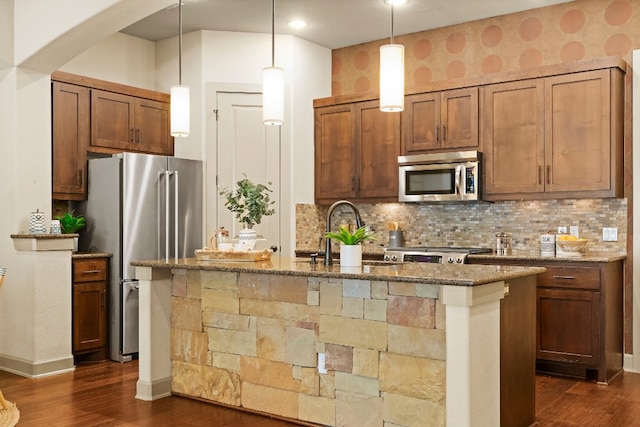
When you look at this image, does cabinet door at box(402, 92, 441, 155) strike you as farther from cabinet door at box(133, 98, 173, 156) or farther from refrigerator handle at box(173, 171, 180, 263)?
cabinet door at box(133, 98, 173, 156)

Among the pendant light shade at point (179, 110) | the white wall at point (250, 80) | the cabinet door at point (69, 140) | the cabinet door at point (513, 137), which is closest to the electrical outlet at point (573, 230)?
the cabinet door at point (513, 137)

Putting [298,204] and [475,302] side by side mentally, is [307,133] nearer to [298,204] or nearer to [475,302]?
[298,204]

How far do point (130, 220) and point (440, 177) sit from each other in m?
2.72

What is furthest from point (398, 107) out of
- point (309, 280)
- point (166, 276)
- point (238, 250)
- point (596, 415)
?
point (596, 415)

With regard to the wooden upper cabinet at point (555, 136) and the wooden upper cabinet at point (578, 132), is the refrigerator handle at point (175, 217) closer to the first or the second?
the wooden upper cabinet at point (555, 136)

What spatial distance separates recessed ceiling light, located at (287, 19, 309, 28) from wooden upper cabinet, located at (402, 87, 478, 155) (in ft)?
3.93

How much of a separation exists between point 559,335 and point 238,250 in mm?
2526

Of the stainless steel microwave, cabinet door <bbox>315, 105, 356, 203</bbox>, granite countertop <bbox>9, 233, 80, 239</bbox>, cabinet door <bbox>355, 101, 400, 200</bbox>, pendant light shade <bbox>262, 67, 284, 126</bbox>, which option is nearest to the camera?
pendant light shade <bbox>262, 67, 284, 126</bbox>

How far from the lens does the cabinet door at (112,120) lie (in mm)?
5766

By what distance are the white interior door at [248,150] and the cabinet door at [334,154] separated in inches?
19.2

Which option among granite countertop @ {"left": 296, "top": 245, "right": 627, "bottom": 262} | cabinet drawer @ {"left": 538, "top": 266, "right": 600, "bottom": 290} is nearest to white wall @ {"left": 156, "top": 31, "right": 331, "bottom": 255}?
granite countertop @ {"left": 296, "top": 245, "right": 627, "bottom": 262}

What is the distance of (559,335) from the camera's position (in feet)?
15.9

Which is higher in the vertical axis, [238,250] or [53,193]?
[53,193]

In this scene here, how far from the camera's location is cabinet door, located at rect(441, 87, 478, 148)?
18.4 feet
